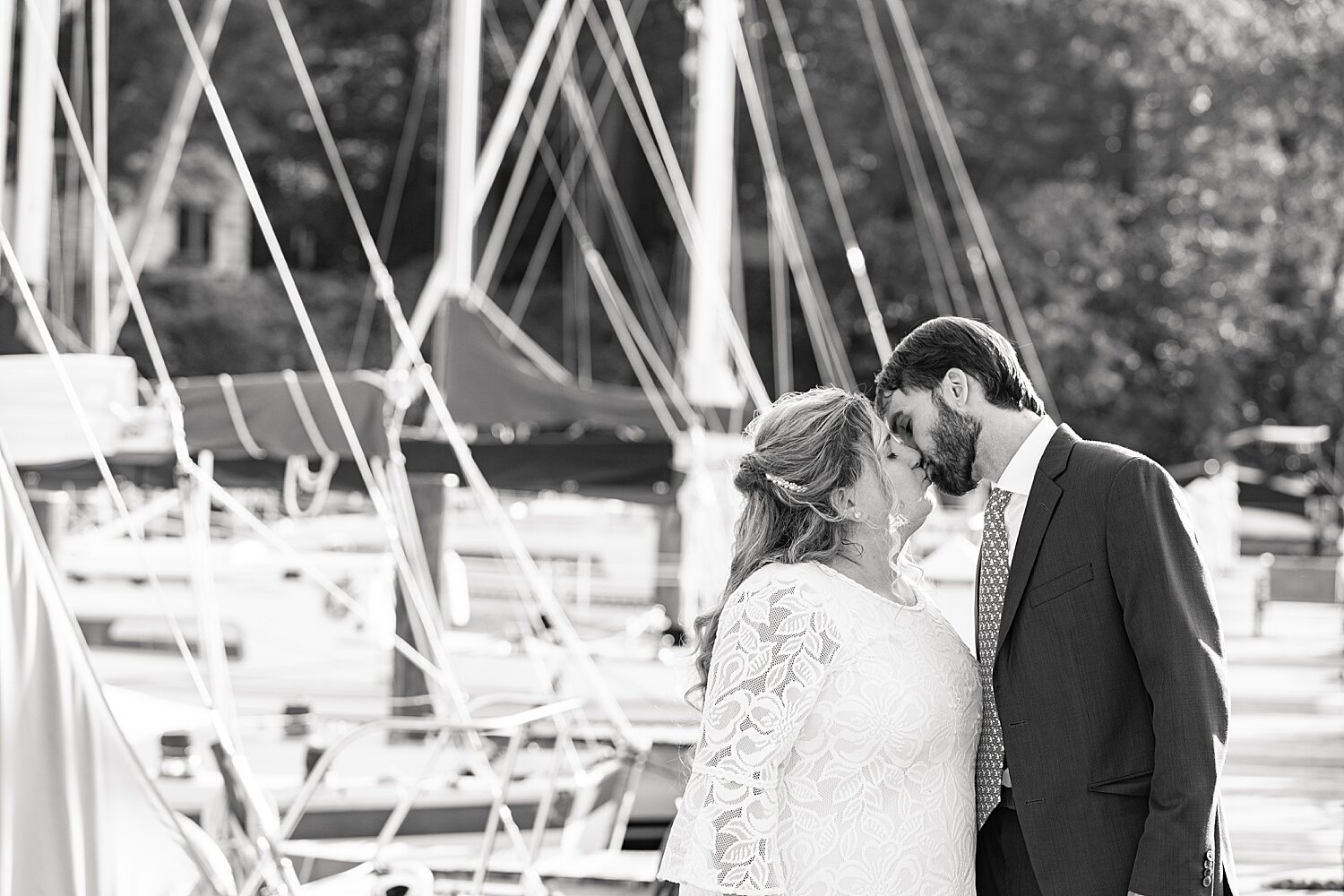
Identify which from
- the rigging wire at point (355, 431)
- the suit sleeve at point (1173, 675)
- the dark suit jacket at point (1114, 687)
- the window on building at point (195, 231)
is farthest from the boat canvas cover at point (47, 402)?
the window on building at point (195, 231)

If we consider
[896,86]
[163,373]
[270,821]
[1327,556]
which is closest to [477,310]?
[163,373]

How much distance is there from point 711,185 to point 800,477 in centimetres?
1137

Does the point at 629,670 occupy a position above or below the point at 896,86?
below

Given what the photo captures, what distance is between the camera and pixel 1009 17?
90.9 feet

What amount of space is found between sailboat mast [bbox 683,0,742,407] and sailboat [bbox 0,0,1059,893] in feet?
0.09

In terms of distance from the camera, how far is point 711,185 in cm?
1391

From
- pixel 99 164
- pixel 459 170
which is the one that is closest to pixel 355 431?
pixel 459 170

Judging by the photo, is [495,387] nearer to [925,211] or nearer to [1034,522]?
[1034,522]

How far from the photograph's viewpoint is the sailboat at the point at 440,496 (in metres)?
5.98

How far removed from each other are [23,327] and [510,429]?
405cm

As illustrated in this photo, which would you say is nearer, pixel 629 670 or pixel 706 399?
pixel 629 670

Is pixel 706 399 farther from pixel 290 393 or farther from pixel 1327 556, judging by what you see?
pixel 1327 556

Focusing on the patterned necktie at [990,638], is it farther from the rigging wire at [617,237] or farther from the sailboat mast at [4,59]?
the rigging wire at [617,237]

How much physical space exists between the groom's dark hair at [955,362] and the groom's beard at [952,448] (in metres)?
0.05
